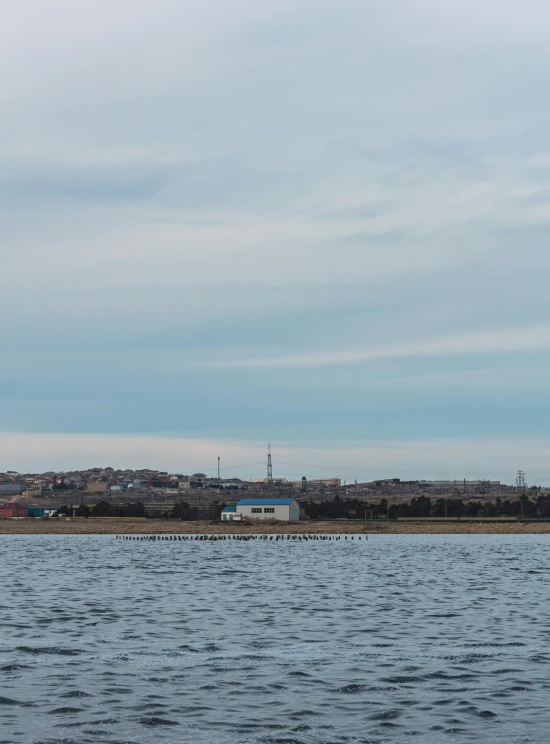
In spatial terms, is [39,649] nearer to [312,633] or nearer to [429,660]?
[312,633]

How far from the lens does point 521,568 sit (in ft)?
259

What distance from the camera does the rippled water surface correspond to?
20.5 meters

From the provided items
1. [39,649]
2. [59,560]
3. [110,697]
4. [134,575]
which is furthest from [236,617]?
[59,560]

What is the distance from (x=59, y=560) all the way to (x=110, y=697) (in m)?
75.1

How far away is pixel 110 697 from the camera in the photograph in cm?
2336

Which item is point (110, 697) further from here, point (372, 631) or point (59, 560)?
point (59, 560)

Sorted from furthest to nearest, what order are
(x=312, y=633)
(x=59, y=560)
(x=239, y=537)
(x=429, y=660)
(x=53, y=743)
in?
(x=239, y=537) → (x=59, y=560) → (x=312, y=633) → (x=429, y=660) → (x=53, y=743)

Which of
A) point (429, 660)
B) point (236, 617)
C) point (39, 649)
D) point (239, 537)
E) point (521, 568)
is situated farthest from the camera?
point (239, 537)

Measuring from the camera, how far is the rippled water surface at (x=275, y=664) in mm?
20547

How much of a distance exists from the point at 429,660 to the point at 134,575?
4436 centimetres

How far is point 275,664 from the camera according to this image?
92.8ft

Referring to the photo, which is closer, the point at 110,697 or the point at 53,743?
the point at 53,743

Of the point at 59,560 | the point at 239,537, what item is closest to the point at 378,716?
the point at 59,560

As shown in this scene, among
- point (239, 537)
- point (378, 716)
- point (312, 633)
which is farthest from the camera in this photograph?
point (239, 537)
